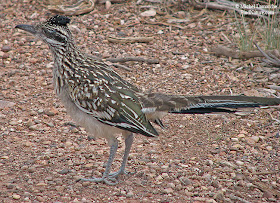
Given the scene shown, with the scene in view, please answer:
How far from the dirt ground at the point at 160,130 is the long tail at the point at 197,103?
106 centimetres

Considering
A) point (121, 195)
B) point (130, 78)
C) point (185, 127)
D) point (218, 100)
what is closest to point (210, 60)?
point (130, 78)

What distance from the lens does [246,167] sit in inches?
237

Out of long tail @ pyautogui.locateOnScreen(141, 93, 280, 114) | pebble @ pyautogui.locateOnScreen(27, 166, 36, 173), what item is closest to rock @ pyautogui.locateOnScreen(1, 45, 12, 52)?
pebble @ pyautogui.locateOnScreen(27, 166, 36, 173)

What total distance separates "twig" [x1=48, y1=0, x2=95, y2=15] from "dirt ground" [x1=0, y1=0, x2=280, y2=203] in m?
0.19

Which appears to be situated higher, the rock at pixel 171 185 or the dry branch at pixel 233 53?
the dry branch at pixel 233 53

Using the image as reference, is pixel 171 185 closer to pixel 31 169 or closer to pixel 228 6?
pixel 31 169

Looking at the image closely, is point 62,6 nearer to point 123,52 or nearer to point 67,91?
point 123,52

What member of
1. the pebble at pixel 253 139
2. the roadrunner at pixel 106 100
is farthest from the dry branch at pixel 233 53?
the roadrunner at pixel 106 100

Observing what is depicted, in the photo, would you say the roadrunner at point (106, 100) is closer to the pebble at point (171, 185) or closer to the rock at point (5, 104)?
the pebble at point (171, 185)

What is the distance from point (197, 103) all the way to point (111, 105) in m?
1.18

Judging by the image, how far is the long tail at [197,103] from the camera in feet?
16.8

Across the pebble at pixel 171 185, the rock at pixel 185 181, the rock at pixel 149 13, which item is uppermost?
the rock at pixel 149 13

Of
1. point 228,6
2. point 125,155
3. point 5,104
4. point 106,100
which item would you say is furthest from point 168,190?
point 228,6

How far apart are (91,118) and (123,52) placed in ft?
13.3
